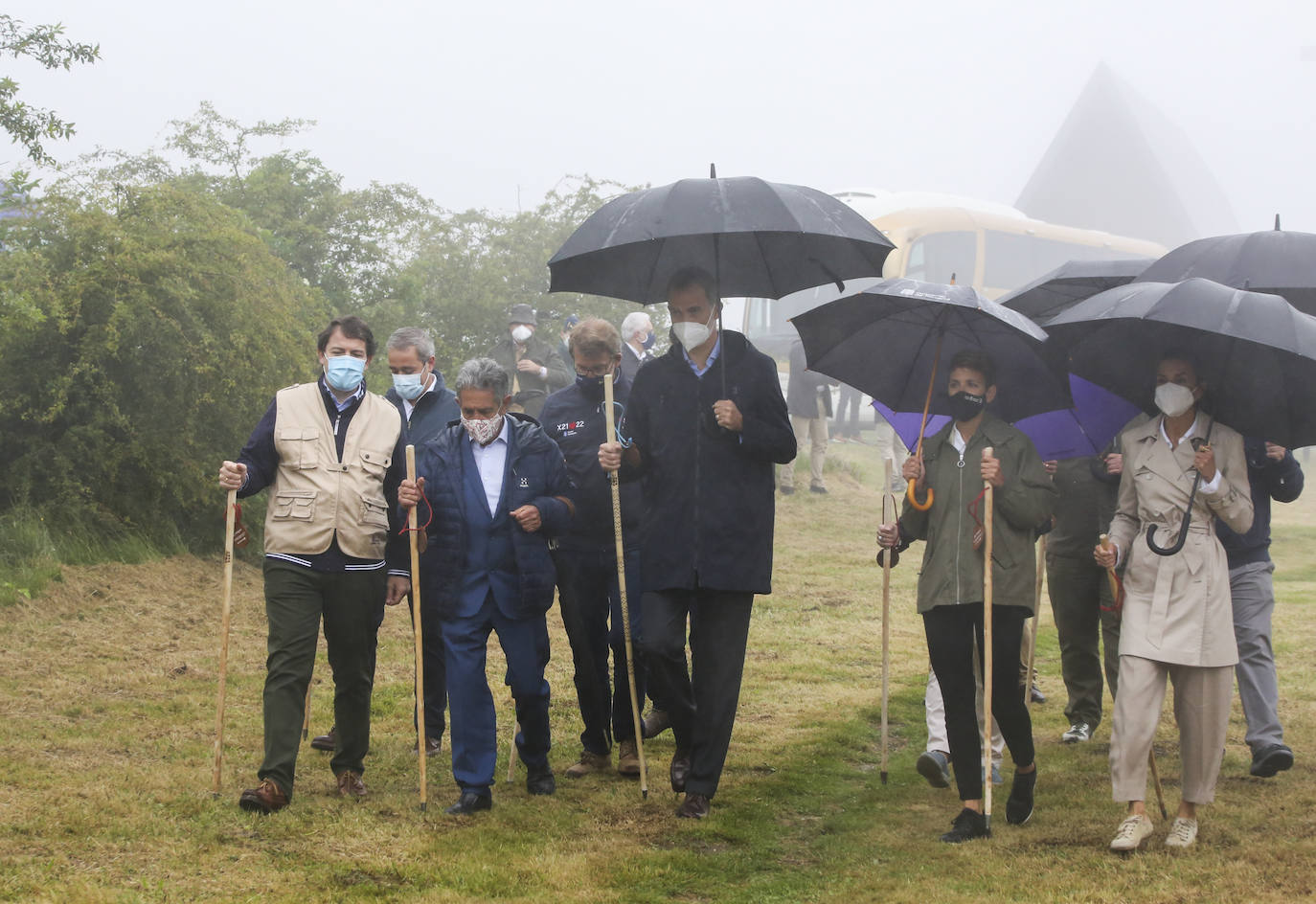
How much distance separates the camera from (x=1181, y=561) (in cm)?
523

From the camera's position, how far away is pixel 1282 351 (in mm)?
5117

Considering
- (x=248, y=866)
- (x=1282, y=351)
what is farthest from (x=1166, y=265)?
(x=248, y=866)

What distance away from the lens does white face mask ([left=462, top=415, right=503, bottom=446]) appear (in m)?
5.71

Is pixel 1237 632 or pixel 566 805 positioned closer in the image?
pixel 566 805

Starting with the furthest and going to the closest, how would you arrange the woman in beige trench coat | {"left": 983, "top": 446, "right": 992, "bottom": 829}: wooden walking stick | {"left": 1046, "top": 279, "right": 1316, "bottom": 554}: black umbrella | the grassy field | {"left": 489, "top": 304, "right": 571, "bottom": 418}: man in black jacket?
{"left": 489, "top": 304, "right": 571, "bottom": 418}: man in black jacket, {"left": 983, "top": 446, "right": 992, "bottom": 829}: wooden walking stick, the woman in beige trench coat, {"left": 1046, "top": 279, "right": 1316, "bottom": 554}: black umbrella, the grassy field

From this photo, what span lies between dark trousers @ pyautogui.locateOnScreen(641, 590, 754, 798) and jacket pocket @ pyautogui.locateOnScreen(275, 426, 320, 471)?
5.01 feet

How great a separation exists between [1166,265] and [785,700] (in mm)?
3428

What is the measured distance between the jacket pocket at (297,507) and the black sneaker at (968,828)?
9.39 feet

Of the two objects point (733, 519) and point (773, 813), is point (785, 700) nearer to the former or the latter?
point (773, 813)

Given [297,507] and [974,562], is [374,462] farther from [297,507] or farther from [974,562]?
[974,562]

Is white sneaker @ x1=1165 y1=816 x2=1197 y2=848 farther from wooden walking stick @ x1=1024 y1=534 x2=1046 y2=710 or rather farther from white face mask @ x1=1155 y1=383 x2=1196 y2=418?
white face mask @ x1=1155 y1=383 x2=1196 y2=418

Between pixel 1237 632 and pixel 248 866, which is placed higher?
pixel 1237 632

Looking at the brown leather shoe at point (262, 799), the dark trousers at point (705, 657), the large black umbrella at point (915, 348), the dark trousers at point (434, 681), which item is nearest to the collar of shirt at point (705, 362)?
the large black umbrella at point (915, 348)

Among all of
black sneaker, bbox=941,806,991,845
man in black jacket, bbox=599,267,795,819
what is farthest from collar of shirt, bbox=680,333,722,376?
black sneaker, bbox=941,806,991,845
